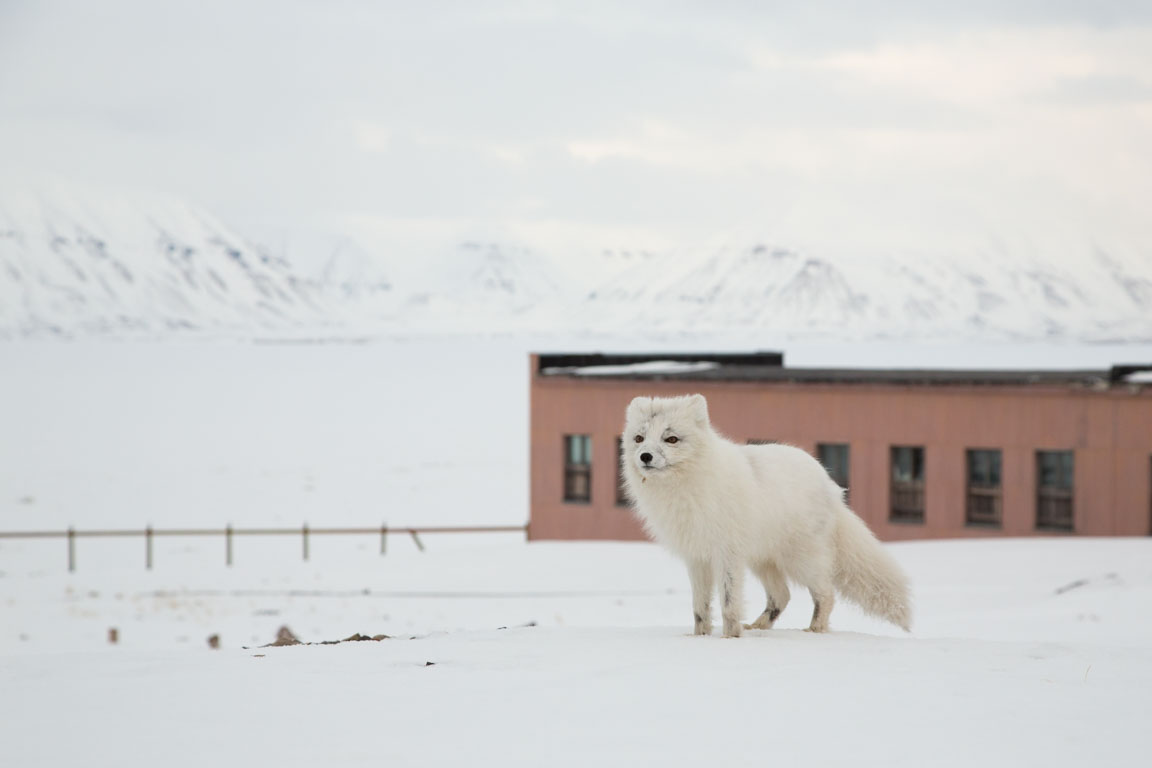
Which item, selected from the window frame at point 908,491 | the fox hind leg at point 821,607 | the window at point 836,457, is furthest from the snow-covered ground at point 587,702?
the window at point 836,457

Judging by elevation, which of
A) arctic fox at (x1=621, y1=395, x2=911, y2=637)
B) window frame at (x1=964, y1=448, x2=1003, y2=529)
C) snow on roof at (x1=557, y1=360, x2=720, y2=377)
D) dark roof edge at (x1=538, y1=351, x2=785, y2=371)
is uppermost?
dark roof edge at (x1=538, y1=351, x2=785, y2=371)

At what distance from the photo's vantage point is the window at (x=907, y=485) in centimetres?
2778

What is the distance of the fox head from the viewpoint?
8.24 meters

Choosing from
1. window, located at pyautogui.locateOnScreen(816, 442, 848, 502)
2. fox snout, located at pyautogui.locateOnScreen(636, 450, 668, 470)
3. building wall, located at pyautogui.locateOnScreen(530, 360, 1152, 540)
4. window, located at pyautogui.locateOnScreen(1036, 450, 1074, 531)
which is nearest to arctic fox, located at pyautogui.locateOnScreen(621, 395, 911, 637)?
fox snout, located at pyautogui.locateOnScreen(636, 450, 668, 470)

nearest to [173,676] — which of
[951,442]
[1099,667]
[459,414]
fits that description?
[1099,667]

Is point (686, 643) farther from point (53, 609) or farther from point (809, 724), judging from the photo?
point (53, 609)

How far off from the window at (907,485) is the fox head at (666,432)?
20535mm

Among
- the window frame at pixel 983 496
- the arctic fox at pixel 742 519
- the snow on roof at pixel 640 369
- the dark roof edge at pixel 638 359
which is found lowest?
the window frame at pixel 983 496

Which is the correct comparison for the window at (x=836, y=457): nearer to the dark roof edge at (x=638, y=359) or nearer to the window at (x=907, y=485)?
the window at (x=907, y=485)

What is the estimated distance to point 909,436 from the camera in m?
27.7

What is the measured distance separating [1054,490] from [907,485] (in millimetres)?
3097

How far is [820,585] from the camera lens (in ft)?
29.5

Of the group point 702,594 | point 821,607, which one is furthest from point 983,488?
point 702,594

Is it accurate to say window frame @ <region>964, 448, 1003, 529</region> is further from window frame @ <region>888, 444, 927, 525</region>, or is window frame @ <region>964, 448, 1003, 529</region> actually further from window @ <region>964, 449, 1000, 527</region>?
window frame @ <region>888, 444, 927, 525</region>
